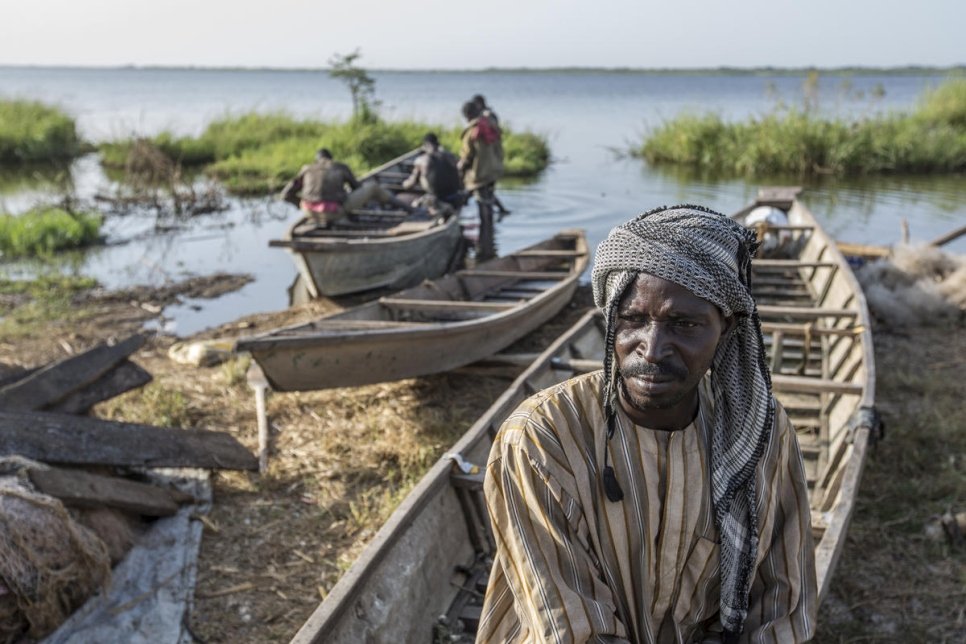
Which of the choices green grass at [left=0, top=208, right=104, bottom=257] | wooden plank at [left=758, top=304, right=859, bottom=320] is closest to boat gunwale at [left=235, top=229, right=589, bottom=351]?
wooden plank at [left=758, top=304, right=859, bottom=320]

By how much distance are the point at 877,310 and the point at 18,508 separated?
23.3 feet

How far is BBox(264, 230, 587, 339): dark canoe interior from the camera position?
5.96 meters

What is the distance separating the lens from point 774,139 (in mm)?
18766

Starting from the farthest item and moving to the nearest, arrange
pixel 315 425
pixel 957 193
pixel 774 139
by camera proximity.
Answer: pixel 774 139 < pixel 957 193 < pixel 315 425

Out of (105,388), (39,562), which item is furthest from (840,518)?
(105,388)

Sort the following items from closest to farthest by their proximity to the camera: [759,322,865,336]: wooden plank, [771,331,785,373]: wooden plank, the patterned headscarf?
1. the patterned headscarf
2. [759,322,865,336]: wooden plank
3. [771,331,785,373]: wooden plank

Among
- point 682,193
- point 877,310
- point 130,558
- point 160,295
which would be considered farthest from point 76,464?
point 682,193

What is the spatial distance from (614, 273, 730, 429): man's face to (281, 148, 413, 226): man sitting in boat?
8.14m

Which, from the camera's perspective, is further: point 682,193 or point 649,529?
point 682,193

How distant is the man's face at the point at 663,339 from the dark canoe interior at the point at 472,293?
3.67 metres

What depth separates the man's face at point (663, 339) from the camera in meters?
1.66

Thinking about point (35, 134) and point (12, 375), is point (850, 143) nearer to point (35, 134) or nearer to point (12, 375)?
point (12, 375)

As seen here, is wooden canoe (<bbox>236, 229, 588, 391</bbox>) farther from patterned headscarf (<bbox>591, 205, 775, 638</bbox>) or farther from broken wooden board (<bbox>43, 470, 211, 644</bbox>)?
patterned headscarf (<bbox>591, 205, 775, 638</bbox>)

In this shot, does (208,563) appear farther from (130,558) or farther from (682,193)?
(682,193)
